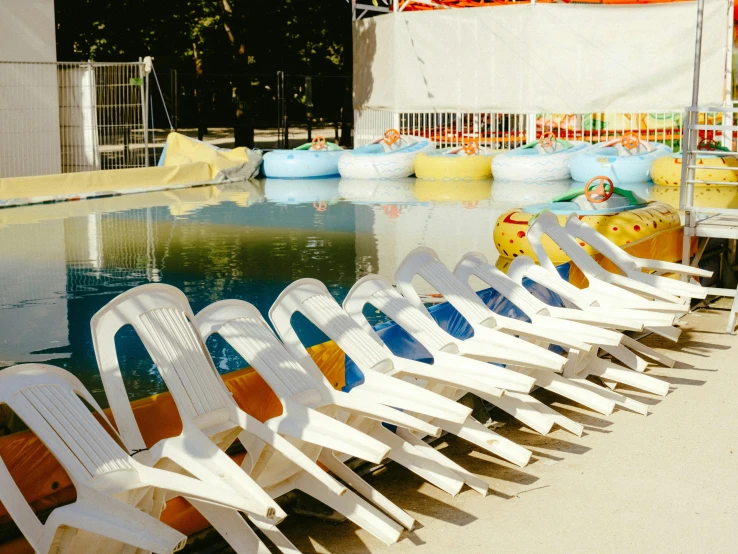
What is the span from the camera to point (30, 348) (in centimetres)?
604

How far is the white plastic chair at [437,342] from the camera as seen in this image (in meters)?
4.12

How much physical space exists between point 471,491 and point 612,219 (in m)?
3.61

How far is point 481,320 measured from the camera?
182 inches

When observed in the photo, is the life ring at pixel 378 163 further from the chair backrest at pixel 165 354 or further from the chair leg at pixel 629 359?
the chair backrest at pixel 165 354

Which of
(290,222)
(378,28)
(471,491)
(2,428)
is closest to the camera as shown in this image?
(2,428)

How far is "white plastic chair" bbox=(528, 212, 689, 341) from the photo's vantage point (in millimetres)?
5180

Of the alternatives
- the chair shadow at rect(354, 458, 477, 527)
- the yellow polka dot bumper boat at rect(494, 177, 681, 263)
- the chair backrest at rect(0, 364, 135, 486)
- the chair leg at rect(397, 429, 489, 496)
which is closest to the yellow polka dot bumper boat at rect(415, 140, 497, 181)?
the yellow polka dot bumper boat at rect(494, 177, 681, 263)

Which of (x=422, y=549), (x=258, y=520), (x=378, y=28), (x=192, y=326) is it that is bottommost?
(x=422, y=549)

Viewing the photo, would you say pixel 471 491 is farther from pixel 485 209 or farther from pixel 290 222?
pixel 485 209

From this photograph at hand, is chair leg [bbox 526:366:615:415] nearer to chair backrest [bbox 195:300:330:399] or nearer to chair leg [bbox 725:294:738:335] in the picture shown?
chair backrest [bbox 195:300:330:399]

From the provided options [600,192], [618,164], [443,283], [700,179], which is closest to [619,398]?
[443,283]

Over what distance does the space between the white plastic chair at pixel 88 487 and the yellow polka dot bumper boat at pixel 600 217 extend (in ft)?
14.2

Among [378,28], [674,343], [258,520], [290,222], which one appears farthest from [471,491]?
[378,28]

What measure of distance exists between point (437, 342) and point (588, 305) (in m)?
1.20
